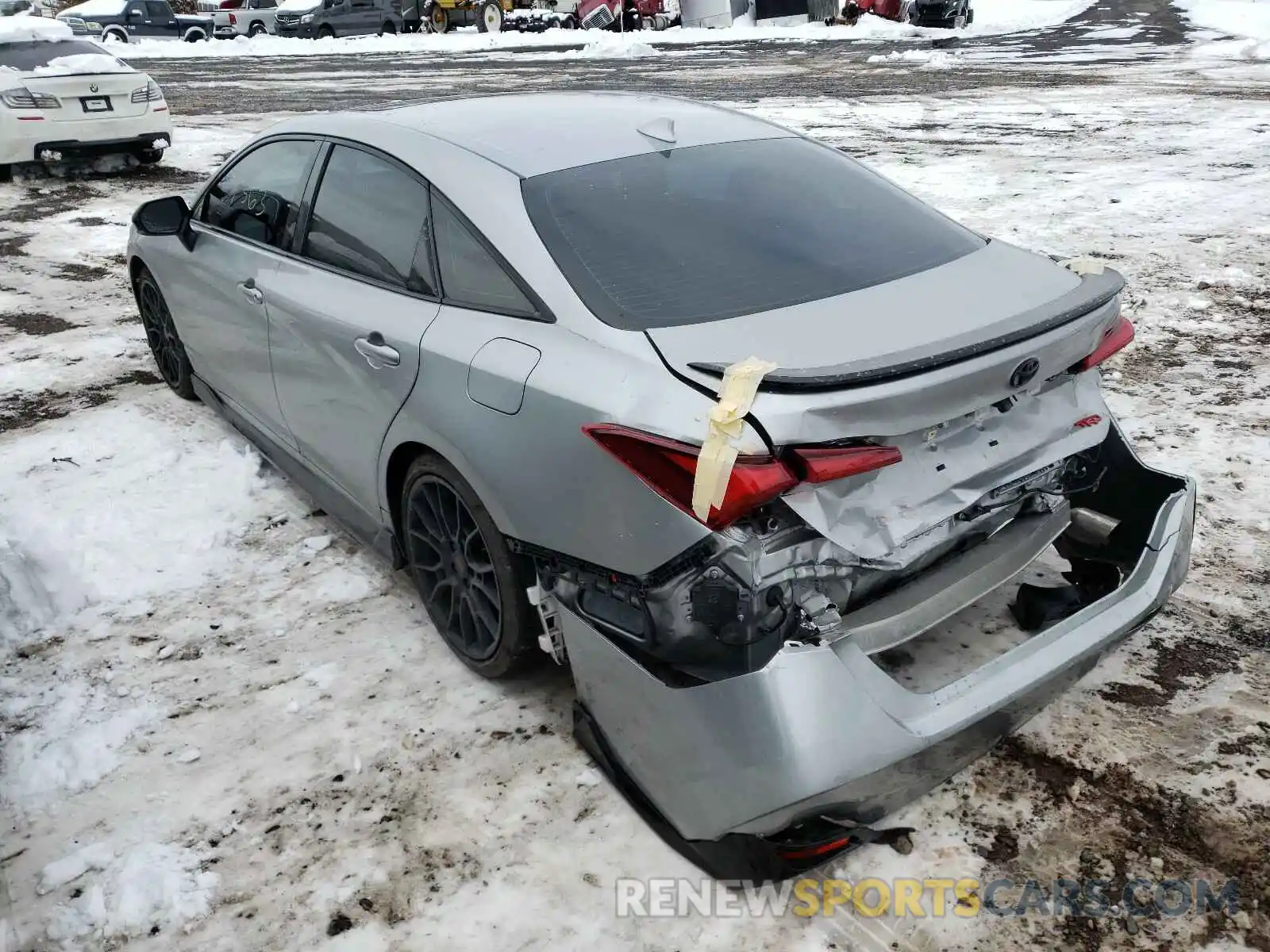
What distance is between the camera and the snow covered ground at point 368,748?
91.8 inches

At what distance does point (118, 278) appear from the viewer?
747 cm

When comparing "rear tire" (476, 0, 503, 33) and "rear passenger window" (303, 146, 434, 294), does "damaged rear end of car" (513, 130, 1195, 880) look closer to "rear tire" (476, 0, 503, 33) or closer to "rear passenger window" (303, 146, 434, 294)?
"rear passenger window" (303, 146, 434, 294)

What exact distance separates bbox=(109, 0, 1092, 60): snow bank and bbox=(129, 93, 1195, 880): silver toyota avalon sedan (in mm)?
21073

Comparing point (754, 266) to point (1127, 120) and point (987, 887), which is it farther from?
point (1127, 120)

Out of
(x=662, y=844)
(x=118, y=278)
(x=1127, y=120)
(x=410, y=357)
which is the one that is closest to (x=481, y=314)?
(x=410, y=357)

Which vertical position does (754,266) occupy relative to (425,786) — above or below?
above

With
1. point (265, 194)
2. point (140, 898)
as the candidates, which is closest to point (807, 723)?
point (140, 898)

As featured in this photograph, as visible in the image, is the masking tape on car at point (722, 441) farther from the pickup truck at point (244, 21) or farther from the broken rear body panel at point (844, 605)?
the pickup truck at point (244, 21)

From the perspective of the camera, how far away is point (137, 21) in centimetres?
3075

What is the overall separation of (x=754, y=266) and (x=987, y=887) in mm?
1652

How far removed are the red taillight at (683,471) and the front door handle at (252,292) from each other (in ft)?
6.60

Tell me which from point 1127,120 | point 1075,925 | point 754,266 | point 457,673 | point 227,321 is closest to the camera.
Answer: point 1075,925

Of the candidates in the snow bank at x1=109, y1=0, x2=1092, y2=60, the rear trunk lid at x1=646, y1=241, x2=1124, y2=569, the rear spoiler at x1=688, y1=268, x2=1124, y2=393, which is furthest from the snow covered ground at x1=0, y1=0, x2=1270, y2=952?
the snow bank at x1=109, y1=0, x2=1092, y2=60

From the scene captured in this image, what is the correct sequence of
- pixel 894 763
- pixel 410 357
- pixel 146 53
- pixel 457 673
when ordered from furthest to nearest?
pixel 146 53 < pixel 457 673 < pixel 410 357 < pixel 894 763
